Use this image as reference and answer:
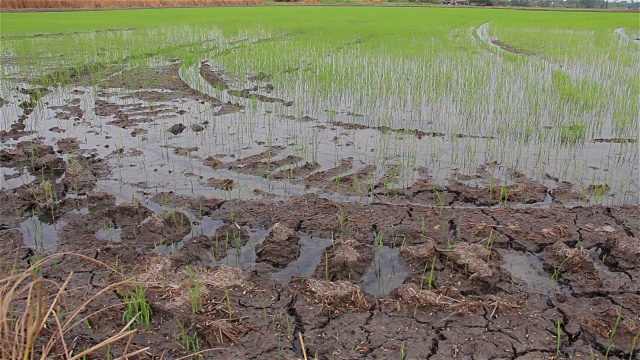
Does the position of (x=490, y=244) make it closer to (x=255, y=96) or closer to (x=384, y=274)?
(x=384, y=274)

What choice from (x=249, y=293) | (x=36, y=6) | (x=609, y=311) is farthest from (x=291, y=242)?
(x=36, y=6)

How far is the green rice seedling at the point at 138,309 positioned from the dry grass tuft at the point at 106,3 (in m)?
30.3

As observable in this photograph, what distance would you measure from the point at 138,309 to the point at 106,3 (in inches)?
1356

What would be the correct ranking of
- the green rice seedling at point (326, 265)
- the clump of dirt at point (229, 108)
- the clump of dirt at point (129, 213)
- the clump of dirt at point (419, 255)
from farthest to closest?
the clump of dirt at point (229, 108), the clump of dirt at point (129, 213), the clump of dirt at point (419, 255), the green rice seedling at point (326, 265)

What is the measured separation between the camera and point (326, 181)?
4.26m

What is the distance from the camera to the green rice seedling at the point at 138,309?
2426 mm

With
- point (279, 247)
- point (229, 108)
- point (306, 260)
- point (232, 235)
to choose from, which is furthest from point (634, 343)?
point (229, 108)

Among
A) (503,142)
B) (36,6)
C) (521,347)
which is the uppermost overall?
(36,6)

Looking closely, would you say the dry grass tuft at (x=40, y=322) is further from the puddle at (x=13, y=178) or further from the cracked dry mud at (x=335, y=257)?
the puddle at (x=13, y=178)

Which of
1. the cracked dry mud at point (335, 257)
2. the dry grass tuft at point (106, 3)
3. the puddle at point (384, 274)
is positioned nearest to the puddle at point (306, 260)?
the cracked dry mud at point (335, 257)

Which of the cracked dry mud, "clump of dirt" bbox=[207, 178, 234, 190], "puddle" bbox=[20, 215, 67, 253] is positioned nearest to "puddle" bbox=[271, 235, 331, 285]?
the cracked dry mud

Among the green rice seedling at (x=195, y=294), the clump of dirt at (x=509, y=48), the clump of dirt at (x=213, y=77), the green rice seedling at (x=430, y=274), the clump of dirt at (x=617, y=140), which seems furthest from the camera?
the clump of dirt at (x=509, y=48)

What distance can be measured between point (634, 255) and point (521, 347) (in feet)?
4.28

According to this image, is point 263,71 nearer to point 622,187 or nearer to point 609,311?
point 622,187
